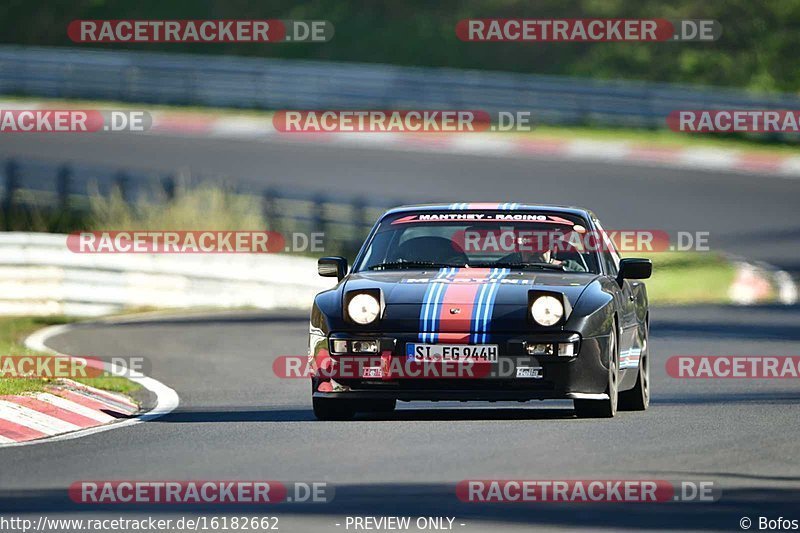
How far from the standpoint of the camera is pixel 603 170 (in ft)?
105

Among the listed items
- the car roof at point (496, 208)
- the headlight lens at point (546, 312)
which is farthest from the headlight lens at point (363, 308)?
the car roof at point (496, 208)

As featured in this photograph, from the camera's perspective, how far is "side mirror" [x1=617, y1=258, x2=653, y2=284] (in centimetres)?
1141

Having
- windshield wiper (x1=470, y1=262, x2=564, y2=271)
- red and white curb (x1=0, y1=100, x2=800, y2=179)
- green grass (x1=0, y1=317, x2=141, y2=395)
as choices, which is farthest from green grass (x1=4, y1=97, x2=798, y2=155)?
windshield wiper (x1=470, y1=262, x2=564, y2=271)

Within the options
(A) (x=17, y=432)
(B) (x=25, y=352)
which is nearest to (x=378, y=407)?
(A) (x=17, y=432)

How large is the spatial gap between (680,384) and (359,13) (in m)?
39.2

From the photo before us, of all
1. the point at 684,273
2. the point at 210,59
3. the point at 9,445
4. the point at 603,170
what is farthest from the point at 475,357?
the point at 210,59

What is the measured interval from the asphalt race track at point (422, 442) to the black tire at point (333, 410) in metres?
0.18

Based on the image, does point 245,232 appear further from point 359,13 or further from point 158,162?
point 359,13

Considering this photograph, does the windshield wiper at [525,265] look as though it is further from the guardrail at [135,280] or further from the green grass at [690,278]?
the green grass at [690,278]

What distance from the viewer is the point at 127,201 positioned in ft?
86.0

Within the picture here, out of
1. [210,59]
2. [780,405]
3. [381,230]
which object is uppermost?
[210,59]

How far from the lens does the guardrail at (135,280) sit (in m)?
20.0

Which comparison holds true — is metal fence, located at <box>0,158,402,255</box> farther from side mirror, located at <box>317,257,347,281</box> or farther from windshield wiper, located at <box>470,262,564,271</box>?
windshield wiper, located at <box>470,262,564,271</box>

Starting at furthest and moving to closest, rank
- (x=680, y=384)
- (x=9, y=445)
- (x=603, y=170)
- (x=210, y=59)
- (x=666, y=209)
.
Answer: (x=210, y=59), (x=603, y=170), (x=666, y=209), (x=680, y=384), (x=9, y=445)
